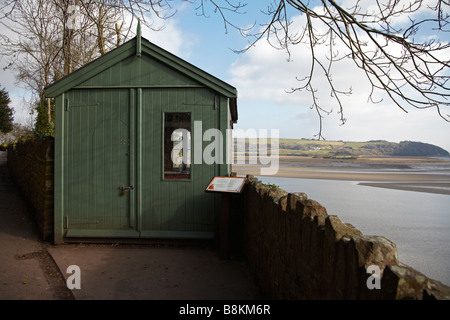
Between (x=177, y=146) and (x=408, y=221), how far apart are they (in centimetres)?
772

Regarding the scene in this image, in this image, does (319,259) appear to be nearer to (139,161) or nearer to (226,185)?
(226,185)

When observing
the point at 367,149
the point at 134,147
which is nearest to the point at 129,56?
the point at 134,147

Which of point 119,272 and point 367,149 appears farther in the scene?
point 367,149

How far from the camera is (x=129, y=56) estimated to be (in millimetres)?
6688

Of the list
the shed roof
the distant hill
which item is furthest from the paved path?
the distant hill

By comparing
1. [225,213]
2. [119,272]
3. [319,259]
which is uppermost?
[319,259]

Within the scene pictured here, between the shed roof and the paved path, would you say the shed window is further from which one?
the paved path

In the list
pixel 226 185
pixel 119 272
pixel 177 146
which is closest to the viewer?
pixel 119 272

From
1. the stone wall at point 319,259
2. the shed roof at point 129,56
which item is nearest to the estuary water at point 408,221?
the stone wall at point 319,259

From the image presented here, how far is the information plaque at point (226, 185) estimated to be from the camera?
5.83 metres

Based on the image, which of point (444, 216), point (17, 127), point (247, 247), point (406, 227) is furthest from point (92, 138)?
point (17, 127)

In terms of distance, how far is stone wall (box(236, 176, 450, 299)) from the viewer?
1.57 meters

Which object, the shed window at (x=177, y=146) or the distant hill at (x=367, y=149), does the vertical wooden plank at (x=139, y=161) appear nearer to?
the shed window at (x=177, y=146)
